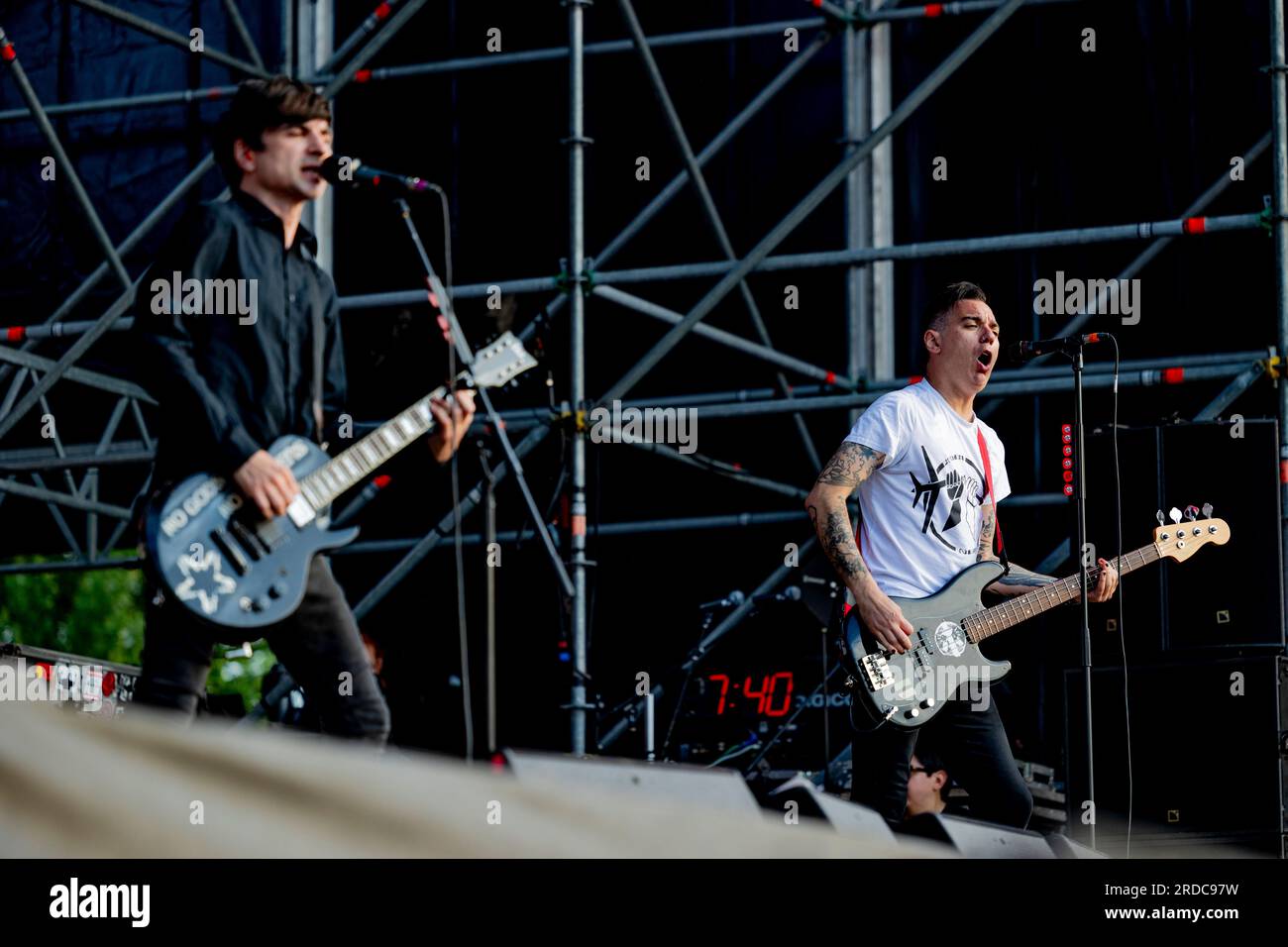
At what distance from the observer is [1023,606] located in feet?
17.1

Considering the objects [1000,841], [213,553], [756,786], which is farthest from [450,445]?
[756,786]

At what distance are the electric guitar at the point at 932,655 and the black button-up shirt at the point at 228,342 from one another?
1569mm

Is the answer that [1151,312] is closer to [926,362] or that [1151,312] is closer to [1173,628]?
[1173,628]

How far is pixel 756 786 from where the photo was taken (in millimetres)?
6312

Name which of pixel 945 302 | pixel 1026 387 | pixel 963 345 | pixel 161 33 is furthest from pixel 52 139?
pixel 963 345

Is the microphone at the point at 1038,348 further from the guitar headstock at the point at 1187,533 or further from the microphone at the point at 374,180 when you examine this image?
the microphone at the point at 374,180

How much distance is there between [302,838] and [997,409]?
7.53 m

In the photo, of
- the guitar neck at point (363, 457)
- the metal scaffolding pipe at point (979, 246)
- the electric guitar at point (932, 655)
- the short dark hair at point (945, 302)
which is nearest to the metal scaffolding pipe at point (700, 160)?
the metal scaffolding pipe at point (979, 246)

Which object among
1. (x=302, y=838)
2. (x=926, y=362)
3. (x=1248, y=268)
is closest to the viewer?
(x=302, y=838)

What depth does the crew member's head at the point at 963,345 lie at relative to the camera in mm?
5270

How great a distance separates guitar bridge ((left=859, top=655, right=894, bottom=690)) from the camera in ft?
16.1

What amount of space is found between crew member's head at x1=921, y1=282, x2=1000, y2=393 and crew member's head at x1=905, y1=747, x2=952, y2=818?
2095 mm

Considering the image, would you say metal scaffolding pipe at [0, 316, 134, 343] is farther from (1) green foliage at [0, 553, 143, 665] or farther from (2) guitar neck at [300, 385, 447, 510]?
(1) green foliage at [0, 553, 143, 665]

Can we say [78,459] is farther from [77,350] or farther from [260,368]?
[260,368]
